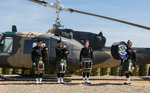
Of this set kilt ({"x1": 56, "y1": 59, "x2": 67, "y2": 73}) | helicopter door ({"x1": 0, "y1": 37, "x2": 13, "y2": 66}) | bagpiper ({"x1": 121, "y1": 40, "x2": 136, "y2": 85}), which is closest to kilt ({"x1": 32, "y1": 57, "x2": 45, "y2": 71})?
kilt ({"x1": 56, "y1": 59, "x2": 67, "y2": 73})

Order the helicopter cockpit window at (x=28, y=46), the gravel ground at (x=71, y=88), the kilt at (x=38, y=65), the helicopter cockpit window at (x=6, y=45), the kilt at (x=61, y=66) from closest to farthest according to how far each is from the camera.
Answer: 1. the gravel ground at (x=71, y=88)
2. the kilt at (x=38, y=65)
3. the kilt at (x=61, y=66)
4. the helicopter cockpit window at (x=28, y=46)
5. the helicopter cockpit window at (x=6, y=45)

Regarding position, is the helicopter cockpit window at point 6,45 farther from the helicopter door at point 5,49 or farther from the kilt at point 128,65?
the kilt at point 128,65

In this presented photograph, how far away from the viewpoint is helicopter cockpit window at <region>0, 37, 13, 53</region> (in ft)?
30.8

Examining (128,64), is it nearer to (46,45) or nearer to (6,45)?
(46,45)

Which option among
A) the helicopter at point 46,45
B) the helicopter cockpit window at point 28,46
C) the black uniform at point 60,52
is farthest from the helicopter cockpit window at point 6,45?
the black uniform at point 60,52

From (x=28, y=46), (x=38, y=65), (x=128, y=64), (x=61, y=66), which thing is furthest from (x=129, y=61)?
(x=28, y=46)

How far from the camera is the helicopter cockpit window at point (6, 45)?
9.38 metres

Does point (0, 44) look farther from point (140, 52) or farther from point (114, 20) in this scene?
point (140, 52)

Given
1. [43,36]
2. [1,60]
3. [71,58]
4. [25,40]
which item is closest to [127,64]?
[71,58]

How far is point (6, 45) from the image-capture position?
30.9 ft

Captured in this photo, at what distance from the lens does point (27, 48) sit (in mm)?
9211

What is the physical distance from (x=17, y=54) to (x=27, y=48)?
56 centimetres

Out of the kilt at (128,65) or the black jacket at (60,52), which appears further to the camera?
the black jacket at (60,52)

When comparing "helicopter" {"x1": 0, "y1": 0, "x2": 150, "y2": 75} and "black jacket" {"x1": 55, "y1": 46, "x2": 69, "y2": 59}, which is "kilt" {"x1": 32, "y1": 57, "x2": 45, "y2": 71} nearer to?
"black jacket" {"x1": 55, "y1": 46, "x2": 69, "y2": 59}
